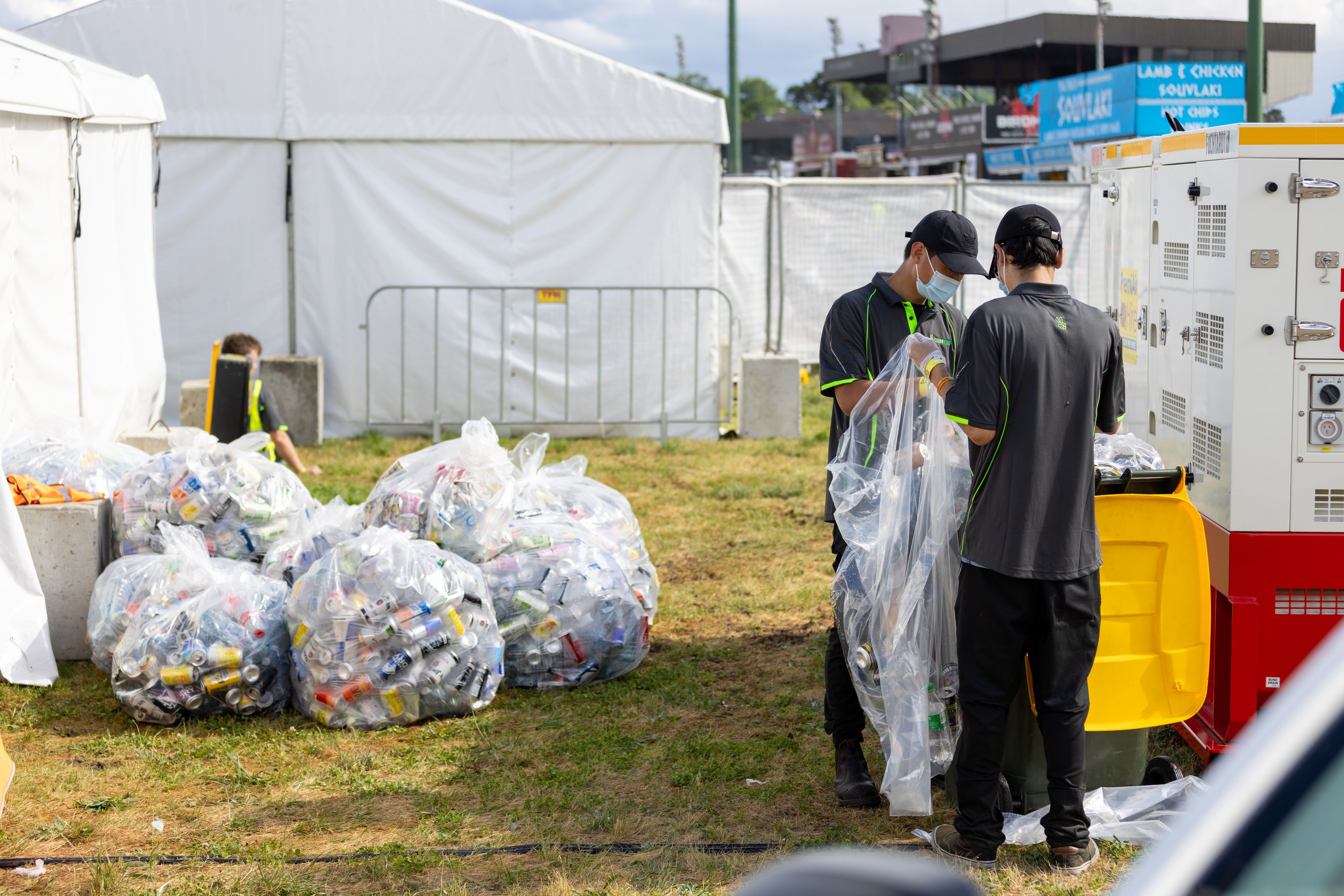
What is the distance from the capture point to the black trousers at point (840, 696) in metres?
4.38

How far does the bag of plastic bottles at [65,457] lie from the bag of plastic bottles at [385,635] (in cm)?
173

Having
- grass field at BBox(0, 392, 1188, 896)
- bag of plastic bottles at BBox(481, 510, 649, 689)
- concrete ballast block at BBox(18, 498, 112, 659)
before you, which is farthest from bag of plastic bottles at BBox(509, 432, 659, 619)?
concrete ballast block at BBox(18, 498, 112, 659)

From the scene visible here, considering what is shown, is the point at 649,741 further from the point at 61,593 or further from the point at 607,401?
the point at 607,401

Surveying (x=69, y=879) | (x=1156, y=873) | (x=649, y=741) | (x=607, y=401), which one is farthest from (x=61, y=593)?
(x=607, y=401)

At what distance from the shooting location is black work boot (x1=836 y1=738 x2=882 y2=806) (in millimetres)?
4332

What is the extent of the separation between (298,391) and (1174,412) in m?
8.43

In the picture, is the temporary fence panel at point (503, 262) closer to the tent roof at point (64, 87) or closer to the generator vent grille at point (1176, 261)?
the tent roof at point (64, 87)

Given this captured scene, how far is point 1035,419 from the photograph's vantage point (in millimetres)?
3570

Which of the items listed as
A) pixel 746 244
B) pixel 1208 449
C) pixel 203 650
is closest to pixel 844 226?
pixel 746 244

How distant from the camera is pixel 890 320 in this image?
4.25 meters

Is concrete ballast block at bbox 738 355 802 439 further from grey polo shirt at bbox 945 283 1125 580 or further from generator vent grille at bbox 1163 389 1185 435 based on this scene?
grey polo shirt at bbox 945 283 1125 580

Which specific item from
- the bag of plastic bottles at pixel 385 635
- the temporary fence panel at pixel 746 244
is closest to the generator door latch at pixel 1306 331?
the bag of plastic bottles at pixel 385 635

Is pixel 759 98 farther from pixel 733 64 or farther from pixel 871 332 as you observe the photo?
pixel 871 332

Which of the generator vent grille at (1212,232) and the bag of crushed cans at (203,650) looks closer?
the generator vent grille at (1212,232)
